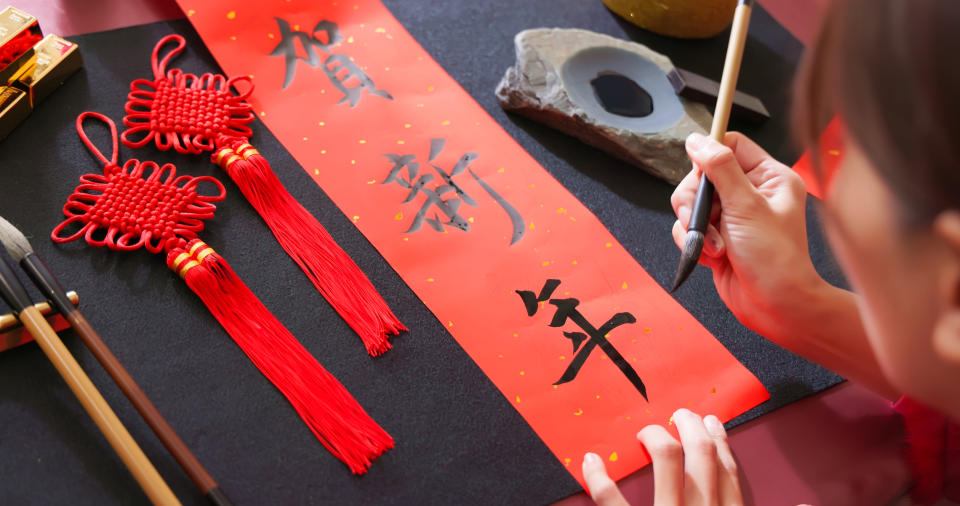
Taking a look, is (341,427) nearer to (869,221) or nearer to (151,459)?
(151,459)

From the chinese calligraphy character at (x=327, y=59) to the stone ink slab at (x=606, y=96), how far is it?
187mm

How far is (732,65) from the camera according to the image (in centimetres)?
75

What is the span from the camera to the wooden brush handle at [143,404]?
0.58 metres

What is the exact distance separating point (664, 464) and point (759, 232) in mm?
250

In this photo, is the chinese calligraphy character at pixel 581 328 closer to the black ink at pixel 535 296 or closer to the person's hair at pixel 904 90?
the black ink at pixel 535 296

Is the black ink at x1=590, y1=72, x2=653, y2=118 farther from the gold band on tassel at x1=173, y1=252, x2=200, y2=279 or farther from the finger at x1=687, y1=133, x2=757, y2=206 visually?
the gold band on tassel at x1=173, y1=252, x2=200, y2=279

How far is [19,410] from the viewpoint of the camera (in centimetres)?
61

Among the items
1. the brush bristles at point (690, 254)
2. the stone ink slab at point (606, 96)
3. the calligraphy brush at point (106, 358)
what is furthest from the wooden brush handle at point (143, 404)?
the stone ink slab at point (606, 96)

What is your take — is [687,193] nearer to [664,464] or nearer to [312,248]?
[664,464]

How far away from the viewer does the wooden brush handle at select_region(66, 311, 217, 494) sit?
576 millimetres

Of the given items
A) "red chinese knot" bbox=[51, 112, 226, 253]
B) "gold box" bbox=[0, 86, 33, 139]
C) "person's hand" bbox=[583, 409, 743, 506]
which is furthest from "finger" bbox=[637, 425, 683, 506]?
"gold box" bbox=[0, 86, 33, 139]

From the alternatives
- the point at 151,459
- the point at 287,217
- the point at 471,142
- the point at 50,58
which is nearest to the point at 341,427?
the point at 151,459

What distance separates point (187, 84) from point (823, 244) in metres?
0.83

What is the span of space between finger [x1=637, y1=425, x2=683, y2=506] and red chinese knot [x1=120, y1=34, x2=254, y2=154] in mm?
569
